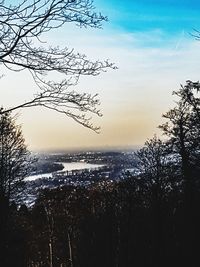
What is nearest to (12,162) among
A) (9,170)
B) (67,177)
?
(9,170)

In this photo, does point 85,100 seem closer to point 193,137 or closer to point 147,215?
point 193,137

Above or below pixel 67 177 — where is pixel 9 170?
above

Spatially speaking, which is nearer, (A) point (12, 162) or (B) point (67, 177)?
(A) point (12, 162)

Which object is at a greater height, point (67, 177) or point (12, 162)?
point (12, 162)

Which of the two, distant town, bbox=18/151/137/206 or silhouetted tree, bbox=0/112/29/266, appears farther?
distant town, bbox=18/151/137/206

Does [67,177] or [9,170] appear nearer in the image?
[9,170]

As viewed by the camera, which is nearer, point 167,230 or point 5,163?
point 5,163

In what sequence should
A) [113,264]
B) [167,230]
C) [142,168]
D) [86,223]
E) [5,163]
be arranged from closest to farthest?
[5,163] < [167,230] < [113,264] < [142,168] < [86,223]

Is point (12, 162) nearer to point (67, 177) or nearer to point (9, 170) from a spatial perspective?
point (9, 170)

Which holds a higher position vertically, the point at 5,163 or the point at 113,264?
the point at 5,163

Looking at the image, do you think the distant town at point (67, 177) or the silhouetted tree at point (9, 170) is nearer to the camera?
the silhouetted tree at point (9, 170)

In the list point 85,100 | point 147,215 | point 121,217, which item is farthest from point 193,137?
point 85,100
